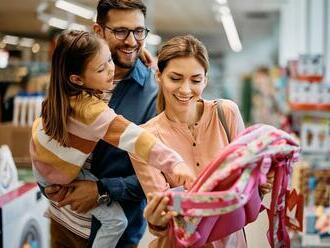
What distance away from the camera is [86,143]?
1929 mm

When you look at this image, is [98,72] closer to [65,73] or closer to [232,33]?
[65,73]

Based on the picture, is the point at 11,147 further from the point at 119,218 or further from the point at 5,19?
the point at 5,19

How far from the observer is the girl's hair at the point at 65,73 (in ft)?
6.23

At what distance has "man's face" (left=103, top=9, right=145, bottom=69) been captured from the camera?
2117 mm

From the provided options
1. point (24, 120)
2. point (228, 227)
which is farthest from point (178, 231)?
point (24, 120)

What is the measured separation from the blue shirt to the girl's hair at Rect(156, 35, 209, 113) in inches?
13.4

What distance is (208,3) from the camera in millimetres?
13930

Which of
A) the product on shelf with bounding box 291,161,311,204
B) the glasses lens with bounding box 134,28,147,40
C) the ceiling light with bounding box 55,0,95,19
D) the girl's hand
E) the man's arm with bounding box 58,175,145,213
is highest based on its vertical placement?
the ceiling light with bounding box 55,0,95,19

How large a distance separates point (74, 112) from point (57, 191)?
13.9 inches

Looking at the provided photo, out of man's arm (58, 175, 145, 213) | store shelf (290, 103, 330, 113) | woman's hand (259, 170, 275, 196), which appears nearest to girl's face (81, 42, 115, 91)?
man's arm (58, 175, 145, 213)

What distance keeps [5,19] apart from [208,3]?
29.7 ft

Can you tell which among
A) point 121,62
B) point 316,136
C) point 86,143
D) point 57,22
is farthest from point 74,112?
point 57,22

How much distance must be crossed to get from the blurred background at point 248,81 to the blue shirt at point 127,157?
151 mm

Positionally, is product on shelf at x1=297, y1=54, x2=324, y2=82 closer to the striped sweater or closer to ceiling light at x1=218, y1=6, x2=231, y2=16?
the striped sweater
